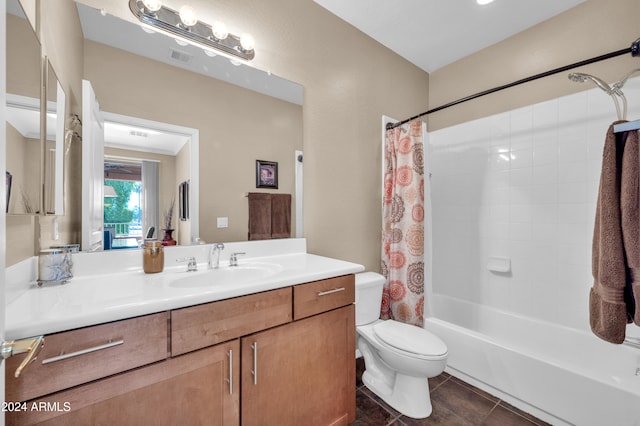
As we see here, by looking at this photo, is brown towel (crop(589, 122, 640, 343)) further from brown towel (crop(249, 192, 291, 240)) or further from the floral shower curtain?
brown towel (crop(249, 192, 291, 240))

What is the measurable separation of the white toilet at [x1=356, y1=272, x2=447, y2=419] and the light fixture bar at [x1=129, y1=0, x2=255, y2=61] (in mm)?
1576

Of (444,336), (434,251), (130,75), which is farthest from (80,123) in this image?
(434,251)

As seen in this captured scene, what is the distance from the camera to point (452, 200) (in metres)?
2.51

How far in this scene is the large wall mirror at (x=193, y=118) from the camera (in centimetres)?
122

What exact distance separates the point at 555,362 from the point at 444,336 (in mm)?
597

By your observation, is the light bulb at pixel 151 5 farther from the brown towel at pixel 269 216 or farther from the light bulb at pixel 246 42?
the brown towel at pixel 269 216

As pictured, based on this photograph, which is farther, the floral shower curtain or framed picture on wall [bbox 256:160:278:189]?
the floral shower curtain

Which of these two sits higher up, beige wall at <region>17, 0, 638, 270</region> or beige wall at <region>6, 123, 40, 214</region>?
beige wall at <region>17, 0, 638, 270</region>

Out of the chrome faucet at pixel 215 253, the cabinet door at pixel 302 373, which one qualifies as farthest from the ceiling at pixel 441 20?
the cabinet door at pixel 302 373

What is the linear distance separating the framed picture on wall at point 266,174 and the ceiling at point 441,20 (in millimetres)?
1215

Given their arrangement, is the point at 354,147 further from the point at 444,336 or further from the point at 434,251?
the point at 444,336

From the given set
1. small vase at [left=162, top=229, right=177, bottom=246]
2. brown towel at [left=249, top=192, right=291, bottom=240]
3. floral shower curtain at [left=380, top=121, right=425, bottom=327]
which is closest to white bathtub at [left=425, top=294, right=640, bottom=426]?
floral shower curtain at [left=380, top=121, right=425, bottom=327]

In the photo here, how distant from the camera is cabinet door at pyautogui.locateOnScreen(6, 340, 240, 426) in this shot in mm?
694

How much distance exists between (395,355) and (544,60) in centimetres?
236
